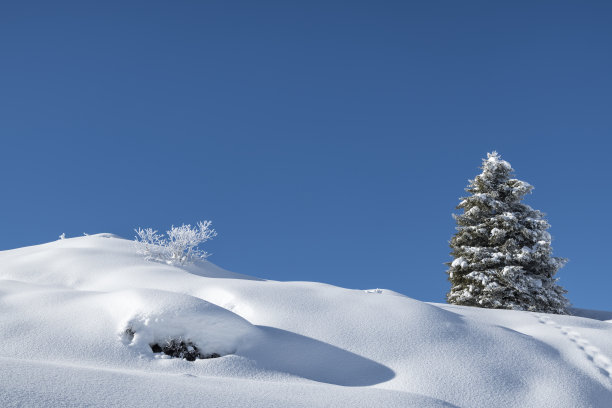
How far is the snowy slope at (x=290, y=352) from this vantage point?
427cm

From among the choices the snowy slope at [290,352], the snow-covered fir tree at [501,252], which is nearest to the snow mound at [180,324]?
the snowy slope at [290,352]

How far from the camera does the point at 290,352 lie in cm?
639

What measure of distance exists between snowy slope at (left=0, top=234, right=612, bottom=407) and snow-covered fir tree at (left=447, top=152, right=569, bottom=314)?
26.0 feet

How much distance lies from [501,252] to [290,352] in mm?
12750

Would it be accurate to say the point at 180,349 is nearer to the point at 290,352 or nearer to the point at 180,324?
the point at 180,324

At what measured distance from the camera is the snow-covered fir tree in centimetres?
1638

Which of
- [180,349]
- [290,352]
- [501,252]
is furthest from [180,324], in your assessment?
[501,252]

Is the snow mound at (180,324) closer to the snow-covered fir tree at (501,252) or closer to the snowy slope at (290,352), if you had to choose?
the snowy slope at (290,352)

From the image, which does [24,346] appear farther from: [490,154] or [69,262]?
[490,154]

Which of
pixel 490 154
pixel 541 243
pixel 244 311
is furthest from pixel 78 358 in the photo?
pixel 490 154

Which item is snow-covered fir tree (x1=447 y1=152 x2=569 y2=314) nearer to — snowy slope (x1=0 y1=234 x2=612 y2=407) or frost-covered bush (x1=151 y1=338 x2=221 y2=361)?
snowy slope (x1=0 y1=234 x2=612 y2=407)

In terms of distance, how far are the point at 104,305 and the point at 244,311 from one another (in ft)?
6.97

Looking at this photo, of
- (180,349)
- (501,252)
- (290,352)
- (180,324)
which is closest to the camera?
(180,349)

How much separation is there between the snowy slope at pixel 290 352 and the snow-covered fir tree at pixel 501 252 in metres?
7.92
